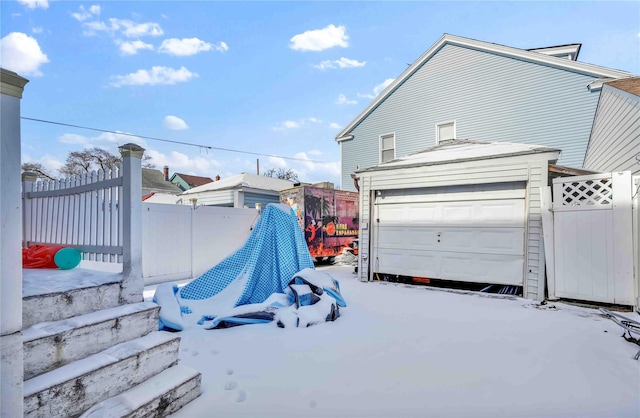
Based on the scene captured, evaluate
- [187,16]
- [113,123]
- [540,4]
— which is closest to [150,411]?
[187,16]

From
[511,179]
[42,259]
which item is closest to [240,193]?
[511,179]

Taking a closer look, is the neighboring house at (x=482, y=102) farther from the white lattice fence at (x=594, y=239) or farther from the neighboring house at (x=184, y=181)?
the neighboring house at (x=184, y=181)

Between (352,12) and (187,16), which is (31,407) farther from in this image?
(352,12)

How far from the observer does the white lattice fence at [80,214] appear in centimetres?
225

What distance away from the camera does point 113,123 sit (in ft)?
42.0

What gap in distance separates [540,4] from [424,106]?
14.3 ft

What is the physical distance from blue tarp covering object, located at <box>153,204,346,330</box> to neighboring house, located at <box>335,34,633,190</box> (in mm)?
7999

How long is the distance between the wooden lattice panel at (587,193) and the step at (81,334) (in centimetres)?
574

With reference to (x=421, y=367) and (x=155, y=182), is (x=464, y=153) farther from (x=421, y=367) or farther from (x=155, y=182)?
(x=155, y=182)

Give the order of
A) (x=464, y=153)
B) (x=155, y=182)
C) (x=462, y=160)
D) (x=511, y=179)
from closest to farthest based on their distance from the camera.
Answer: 1. (x=511, y=179)
2. (x=462, y=160)
3. (x=464, y=153)
4. (x=155, y=182)

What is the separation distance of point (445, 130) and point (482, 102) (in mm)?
1407

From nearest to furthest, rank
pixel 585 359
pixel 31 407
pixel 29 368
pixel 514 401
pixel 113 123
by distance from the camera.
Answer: pixel 31 407
pixel 29 368
pixel 514 401
pixel 585 359
pixel 113 123

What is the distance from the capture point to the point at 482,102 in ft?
33.7

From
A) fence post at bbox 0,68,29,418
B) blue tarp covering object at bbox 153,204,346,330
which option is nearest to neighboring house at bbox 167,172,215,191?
blue tarp covering object at bbox 153,204,346,330
